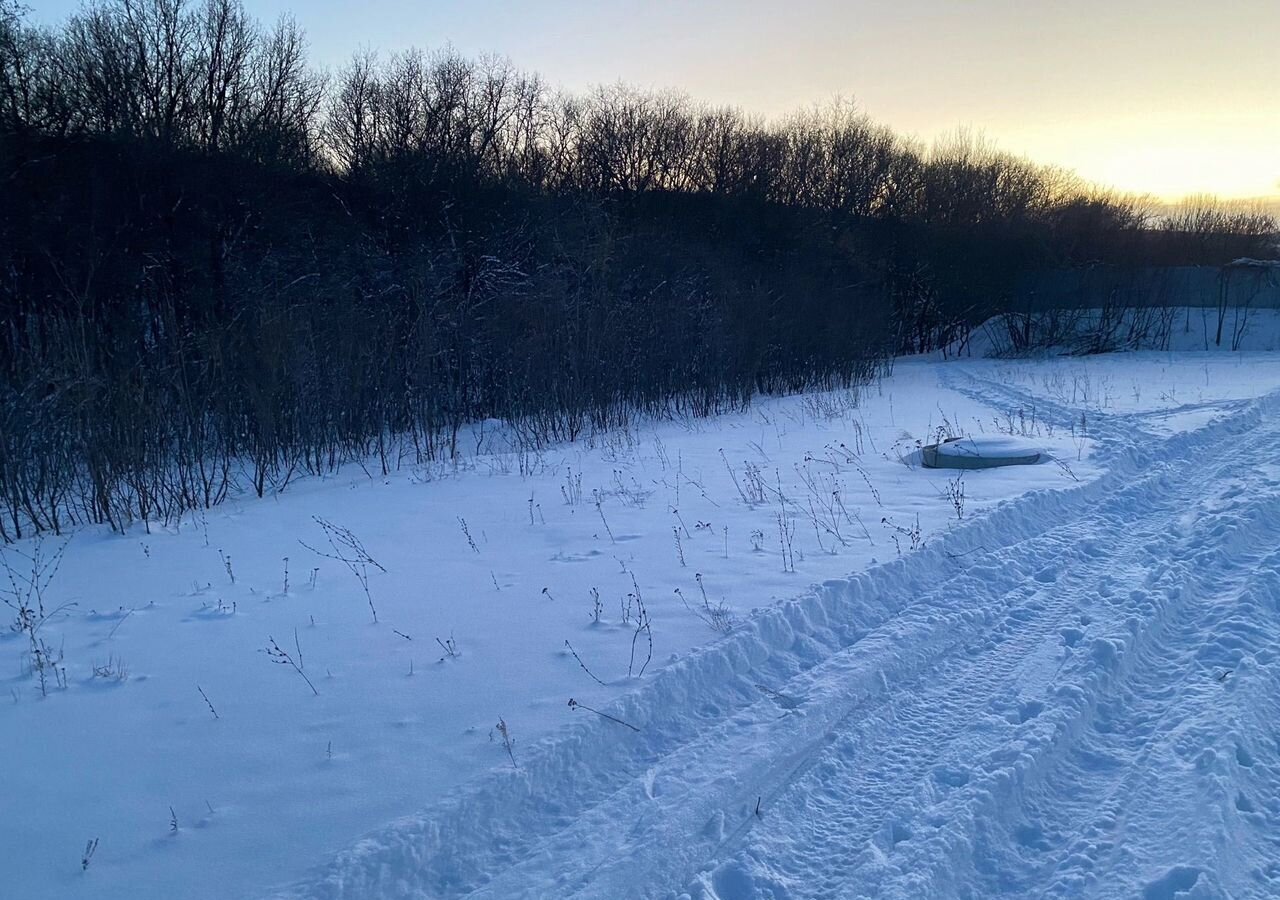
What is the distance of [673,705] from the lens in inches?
163

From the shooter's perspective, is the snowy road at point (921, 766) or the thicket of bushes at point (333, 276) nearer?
the snowy road at point (921, 766)

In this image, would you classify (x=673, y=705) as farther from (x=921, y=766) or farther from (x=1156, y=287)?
(x=1156, y=287)

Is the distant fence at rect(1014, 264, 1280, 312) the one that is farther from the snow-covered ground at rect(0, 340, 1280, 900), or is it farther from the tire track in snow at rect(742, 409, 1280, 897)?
the tire track in snow at rect(742, 409, 1280, 897)

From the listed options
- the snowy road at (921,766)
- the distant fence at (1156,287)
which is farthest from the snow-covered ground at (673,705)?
the distant fence at (1156,287)

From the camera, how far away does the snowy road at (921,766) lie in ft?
9.61

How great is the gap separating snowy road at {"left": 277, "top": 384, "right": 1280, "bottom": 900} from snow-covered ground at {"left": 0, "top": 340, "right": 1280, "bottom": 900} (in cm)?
1

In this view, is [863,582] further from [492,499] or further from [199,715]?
[492,499]

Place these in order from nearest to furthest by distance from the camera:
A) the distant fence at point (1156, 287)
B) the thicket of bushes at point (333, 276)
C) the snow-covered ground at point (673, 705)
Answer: the snow-covered ground at point (673, 705) → the thicket of bushes at point (333, 276) → the distant fence at point (1156, 287)

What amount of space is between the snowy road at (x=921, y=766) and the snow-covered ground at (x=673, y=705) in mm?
14

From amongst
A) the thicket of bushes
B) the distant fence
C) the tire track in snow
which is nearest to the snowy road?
the tire track in snow

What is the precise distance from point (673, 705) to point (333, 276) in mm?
16557

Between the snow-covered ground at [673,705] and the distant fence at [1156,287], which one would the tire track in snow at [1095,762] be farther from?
the distant fence at [1156,287]

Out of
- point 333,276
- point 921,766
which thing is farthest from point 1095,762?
point 333,276

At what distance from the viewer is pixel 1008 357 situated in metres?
31.9
